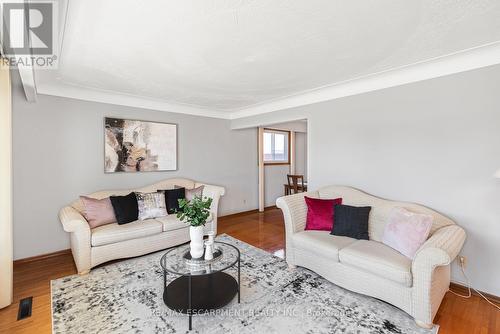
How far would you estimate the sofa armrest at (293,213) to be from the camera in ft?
9.25

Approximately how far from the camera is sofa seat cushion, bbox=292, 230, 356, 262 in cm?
238

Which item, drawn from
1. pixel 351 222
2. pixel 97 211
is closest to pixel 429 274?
pixel 351 222

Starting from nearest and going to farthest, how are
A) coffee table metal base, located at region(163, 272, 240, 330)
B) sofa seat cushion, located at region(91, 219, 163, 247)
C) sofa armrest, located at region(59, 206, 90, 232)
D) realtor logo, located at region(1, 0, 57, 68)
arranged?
realtor logo, located at region(1, 0, 57, 68) < coffee table metal base, located at region(163, 272, 240, 330) < sofa armrest, located at region(59, 206, 90, 232) < sofa seat cushion, located at region(91, 219, 163, 247)

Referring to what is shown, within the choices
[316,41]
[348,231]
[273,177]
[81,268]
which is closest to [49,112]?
[81,268]

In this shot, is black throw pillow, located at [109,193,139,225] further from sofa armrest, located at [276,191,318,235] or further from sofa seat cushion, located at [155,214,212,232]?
sofa armrest, located at [276,191,318,235]

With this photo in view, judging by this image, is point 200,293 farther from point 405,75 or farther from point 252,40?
point 405,75

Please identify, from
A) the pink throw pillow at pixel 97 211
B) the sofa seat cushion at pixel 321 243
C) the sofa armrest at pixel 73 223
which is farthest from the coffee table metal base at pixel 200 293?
the pink throw pillow at pixel 97 211

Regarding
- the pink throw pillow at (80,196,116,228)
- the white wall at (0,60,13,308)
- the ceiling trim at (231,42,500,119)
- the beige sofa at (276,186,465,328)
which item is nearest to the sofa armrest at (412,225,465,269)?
the beige sofa at (276,186,465,328)

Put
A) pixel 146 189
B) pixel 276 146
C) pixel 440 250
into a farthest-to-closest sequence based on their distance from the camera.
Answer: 1. pixel 276 146
2. pixel 146 189
3. pixel 440 250

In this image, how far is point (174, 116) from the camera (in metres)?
4.23

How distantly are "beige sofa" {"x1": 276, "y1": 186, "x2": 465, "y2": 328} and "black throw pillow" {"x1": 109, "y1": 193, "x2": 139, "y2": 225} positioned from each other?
77.8 inches

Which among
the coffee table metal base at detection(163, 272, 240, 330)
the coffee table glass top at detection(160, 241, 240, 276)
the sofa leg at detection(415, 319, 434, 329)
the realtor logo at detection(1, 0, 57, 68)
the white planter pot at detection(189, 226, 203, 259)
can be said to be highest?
the realtor logo at detection(1, 0, 57, 68)

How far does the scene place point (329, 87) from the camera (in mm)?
3330

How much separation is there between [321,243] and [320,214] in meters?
0.46
